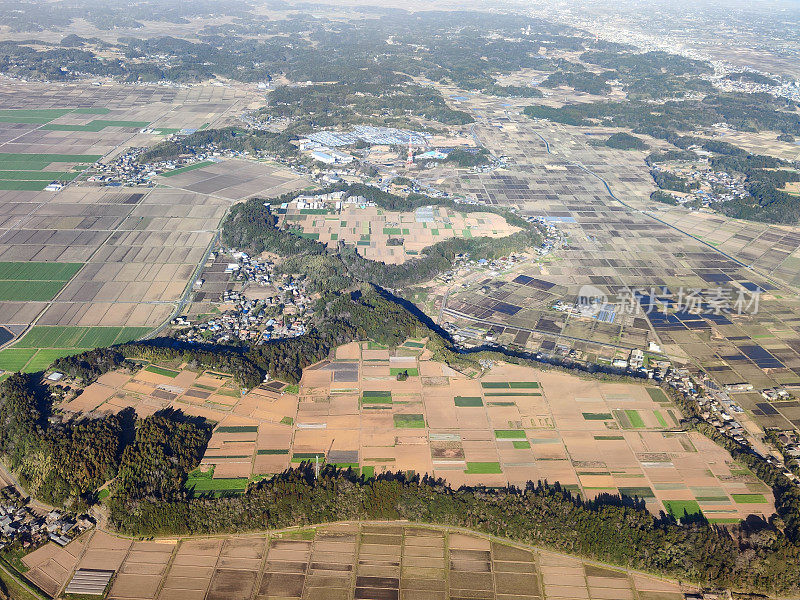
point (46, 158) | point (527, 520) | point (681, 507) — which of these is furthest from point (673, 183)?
point (46, 158)

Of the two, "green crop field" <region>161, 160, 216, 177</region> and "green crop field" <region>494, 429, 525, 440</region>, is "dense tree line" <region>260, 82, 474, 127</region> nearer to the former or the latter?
"green crop field" <region>161, 160, 216, 177</region>

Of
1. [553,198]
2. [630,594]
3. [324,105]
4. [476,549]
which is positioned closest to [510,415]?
[476,549]

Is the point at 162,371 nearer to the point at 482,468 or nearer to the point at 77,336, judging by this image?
the point at 77,336

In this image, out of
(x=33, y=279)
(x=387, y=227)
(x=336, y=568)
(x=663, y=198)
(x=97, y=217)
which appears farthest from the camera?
(x=663, y=198)

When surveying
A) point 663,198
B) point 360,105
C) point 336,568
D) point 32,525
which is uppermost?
point 360,105

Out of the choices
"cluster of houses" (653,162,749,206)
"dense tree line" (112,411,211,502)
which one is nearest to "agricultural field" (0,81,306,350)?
"dense tree line" (112,411,211,502)

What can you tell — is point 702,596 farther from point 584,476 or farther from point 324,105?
point 324,105

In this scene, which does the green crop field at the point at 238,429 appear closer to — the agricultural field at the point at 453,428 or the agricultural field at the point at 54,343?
the agricultural field at the point at 453,428
